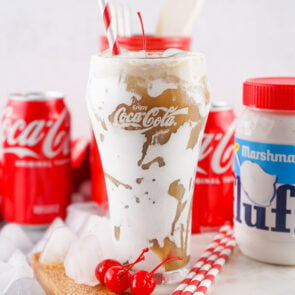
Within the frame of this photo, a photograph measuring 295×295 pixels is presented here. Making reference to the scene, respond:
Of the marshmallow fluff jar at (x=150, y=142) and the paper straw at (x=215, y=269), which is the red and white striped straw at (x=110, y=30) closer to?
the marshmallow fluff jar at (x=150, y=142)

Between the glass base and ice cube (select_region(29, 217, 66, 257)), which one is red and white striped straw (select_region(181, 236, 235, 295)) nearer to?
the glass base

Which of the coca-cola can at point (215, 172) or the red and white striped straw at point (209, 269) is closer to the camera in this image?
the red and white striped straw at point (209, 269)

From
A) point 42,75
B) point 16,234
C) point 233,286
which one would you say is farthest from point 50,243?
point 42,75

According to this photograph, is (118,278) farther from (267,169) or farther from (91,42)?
(91,42)

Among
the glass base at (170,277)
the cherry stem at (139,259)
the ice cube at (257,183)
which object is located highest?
the ice cube at (257,183)

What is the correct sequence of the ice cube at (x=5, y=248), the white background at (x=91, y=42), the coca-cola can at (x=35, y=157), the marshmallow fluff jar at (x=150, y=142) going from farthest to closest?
the white background at (x=91, y=42)
the coca-cola can at (x=35, y=157)
the ice cube at (x=5, y=248)
the marshmallow fluff jar at (x=150, y=142)

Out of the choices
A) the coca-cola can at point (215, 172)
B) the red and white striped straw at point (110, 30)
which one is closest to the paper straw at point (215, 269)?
the coca-cola can at point (215, 172)

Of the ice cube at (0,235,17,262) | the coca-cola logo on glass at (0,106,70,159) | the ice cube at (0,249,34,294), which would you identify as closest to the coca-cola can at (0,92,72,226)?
the coca-cola logo on glass at (0,106,70,159)
